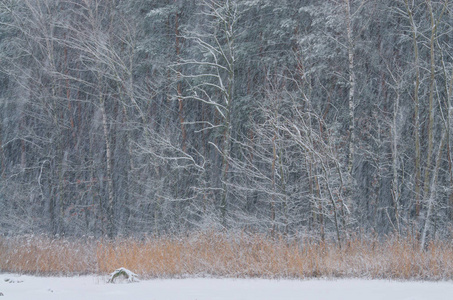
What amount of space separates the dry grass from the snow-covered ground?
55 centimetres

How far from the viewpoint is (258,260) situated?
32.2ft

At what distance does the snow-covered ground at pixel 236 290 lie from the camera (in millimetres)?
7059

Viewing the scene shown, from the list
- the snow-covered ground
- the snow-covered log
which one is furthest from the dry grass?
the snow-covered log

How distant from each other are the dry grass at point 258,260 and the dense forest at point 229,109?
15.8 ft

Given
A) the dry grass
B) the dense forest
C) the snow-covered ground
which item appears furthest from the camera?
the dense forest

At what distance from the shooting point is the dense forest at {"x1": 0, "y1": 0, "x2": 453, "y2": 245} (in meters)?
16.4

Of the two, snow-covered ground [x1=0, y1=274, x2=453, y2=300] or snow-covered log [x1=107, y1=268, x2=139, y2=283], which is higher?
snow-covered ground [x1=0, y1=274, x2=453, y2=300]

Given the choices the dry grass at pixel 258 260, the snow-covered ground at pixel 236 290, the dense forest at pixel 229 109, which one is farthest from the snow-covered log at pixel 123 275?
the dense forest at pixel 229 109

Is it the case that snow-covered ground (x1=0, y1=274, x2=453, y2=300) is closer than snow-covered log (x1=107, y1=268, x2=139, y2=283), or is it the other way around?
snow-covered ground (x1=0, y1=274, x2=453, y2=300)

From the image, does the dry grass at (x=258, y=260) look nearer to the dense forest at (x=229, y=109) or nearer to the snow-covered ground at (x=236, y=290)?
the snow-covered ground at (x=236, y=290)

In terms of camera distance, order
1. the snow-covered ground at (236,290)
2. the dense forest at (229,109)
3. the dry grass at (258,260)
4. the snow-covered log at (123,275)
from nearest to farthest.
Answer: the snow-covered ground at (236,290), the dry grass at (258,260), the snow-covered log at (123,275), the dense forest at (229,109)

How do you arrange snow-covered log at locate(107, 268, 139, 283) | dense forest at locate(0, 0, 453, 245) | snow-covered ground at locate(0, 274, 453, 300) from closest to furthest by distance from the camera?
snow-covered ground at locate(0, 274, 453, 300)
snow-covered log at locate(107, 268, 139, 283)
dense forest at locate(0, 0, 453, 245)

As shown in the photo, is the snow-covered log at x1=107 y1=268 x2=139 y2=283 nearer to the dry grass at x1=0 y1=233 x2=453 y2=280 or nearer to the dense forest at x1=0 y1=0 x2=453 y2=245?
the dry grass at x1=0 y1=233 x2=453 y2=280

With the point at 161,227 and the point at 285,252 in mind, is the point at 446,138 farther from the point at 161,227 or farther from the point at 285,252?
the point at 161,227
